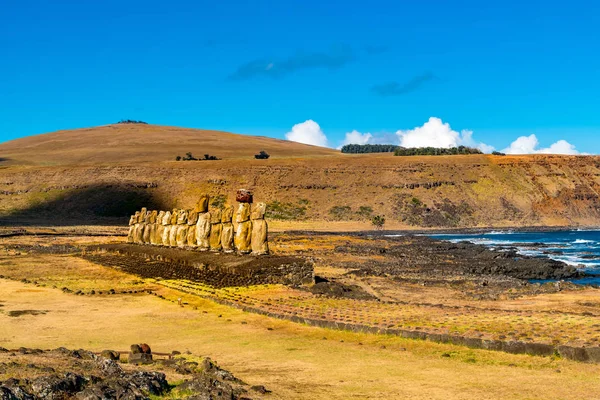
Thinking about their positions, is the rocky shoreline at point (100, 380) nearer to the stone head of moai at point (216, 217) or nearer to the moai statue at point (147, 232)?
the stone head of moai at point (216, 217)

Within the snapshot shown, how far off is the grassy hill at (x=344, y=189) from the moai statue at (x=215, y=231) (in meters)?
59.4

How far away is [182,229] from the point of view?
35188 mm

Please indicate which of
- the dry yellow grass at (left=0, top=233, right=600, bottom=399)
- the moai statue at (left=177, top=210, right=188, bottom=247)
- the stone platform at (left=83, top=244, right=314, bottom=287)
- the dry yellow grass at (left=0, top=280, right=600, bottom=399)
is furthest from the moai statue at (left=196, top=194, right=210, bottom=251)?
the dry yellow grass at (left=0, top=280, right=600, bottom=399)

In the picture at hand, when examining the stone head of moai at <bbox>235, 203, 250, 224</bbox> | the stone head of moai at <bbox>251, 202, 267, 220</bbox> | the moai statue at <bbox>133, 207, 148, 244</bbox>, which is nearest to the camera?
the stone head of moai at <bbox>251, 202, 267, 220</bbox>

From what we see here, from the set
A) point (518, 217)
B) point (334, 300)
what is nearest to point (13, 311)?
point (334, 300)

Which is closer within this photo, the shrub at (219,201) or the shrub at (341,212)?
the shrub at (341,212)

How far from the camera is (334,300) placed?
21828mm

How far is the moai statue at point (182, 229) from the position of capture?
3488 cm

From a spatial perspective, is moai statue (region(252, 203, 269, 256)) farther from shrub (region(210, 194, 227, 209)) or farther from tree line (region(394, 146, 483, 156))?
tree line (region(394, 146, 483, 156))

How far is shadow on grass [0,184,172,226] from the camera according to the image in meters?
94.2

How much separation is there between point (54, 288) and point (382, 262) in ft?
76.7

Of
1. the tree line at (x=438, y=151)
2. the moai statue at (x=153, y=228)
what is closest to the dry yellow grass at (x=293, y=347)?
the moai statue at (x=153, y=228)

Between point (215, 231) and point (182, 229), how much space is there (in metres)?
4.08

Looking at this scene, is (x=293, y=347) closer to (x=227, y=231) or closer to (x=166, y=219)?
(x=227, y=231)
